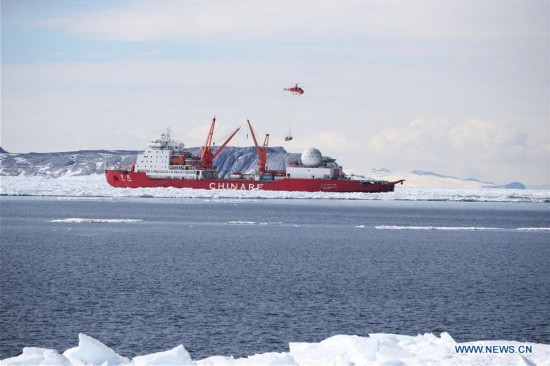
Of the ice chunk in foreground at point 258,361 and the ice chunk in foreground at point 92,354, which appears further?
the ice chunk in foreground at point 258,361

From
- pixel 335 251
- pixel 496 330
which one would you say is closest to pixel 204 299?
pixel 496 330

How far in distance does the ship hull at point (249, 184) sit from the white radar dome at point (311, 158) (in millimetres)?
3101

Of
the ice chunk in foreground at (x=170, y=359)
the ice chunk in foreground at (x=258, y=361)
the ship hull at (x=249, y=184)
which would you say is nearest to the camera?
the ice chunk in foreground at (x=170, y=359)

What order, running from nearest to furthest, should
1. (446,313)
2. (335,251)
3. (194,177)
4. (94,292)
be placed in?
(446,313)
(94,292)
(335,251)
(194,177)

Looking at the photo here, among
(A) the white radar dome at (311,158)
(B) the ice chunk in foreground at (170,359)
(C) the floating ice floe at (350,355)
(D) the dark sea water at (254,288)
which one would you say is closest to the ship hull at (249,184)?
(A) the white radar dome at (311,158)

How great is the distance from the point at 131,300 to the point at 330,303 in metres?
5.40

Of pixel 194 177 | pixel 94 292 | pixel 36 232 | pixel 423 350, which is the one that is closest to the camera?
pixel 423 350

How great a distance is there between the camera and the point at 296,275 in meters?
26.0

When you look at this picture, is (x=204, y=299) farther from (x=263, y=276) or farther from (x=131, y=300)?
(x=263, y=276)

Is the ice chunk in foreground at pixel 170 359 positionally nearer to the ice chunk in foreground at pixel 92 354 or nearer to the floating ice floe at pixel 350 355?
the floating ice floe at pixel 350 355

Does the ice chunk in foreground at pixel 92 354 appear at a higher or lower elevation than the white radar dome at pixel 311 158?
lower

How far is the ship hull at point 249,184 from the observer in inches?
3780

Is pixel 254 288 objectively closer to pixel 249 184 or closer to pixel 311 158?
pixel 311 158

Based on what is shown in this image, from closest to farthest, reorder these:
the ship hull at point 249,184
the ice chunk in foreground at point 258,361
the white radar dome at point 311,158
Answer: the ice chunk in foreground at point 258,361
the ship hull at point 249,184
the white radar dome at point 311,158
